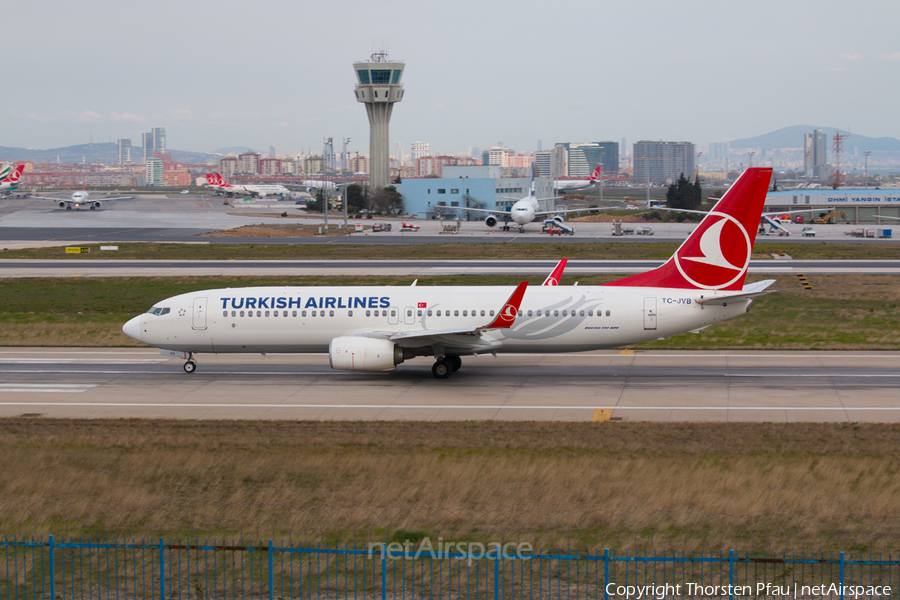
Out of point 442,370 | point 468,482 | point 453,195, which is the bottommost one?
point 468,482

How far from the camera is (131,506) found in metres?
19.0

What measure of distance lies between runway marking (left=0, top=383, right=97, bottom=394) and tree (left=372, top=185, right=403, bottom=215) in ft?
451

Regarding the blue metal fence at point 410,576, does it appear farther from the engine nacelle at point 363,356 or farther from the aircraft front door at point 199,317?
the aircraft front door at point 199,317

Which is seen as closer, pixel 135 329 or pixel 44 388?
pixel 44 388

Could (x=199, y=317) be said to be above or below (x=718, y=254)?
below

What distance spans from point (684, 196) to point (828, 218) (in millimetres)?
35903

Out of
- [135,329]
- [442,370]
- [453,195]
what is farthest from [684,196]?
[135,329]

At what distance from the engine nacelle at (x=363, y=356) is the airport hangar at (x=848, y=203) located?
13280 centimetres

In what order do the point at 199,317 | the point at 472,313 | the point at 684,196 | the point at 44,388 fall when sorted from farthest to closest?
the point at 684,196 → the point at 199,317 → the point at 472,313 → the point at 44,388

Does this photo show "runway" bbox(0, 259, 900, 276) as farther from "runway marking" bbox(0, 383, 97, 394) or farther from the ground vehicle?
the ground vehicle

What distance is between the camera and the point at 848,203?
160 metres

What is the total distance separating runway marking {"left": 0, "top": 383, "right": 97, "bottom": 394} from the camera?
3300 cm

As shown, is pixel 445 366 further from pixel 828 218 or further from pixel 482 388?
pixel 828 218

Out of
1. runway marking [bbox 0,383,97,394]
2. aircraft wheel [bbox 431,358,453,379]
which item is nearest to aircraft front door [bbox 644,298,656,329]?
aircraft wheel [bbox 431,358,453,379]
